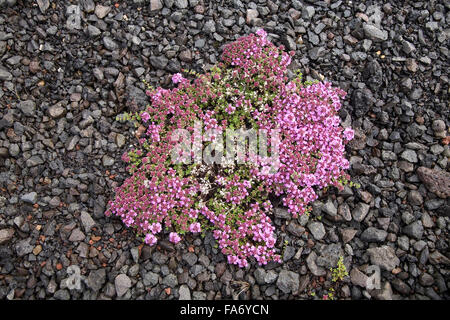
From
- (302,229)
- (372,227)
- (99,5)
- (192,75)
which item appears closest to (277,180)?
(302,229)

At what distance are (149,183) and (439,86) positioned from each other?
5623 millimetres

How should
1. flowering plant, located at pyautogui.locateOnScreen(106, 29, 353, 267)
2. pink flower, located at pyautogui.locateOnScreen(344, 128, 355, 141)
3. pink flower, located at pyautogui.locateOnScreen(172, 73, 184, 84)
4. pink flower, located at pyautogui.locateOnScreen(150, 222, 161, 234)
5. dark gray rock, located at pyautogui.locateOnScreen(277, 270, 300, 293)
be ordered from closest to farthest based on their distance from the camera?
dark gray rock, located at pyautogui.locateOnScreen(277, 270, 300, 293)
pink flower, located at pyautogui.locateOnScreen(150, 222, 161, 234)
flowering plant, located at pyautogui.locateOnScreen(106, 29, 353, 267)
pink flower, located at pyautogui.locateOnScreen(344, 128, 355, 141)
pink flower, located at pyautogui.locateOnScreen(172, 73, 184, 84)

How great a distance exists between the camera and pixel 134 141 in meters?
6.12

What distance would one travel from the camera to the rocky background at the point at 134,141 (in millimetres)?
5258

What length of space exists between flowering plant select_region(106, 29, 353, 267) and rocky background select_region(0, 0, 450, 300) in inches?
11.9

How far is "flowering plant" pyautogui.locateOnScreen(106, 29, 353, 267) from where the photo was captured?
17.9ft

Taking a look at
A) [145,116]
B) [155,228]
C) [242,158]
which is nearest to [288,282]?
[242,158]

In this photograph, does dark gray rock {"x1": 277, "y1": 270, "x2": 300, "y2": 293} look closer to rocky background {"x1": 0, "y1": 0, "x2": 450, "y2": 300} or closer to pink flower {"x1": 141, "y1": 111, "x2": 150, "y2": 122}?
rocky background {"x1": 0, "y1": 0, "x2": 450, "y2": 300}

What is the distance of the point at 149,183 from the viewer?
219 inches

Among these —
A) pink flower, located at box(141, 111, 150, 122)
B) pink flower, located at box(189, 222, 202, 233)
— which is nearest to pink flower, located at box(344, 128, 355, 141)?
A: pink flower, located at box(189, 222, 202, 233)

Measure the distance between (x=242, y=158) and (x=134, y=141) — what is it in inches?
78.1

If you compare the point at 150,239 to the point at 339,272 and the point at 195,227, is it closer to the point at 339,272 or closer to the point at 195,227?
the point at 195,227
